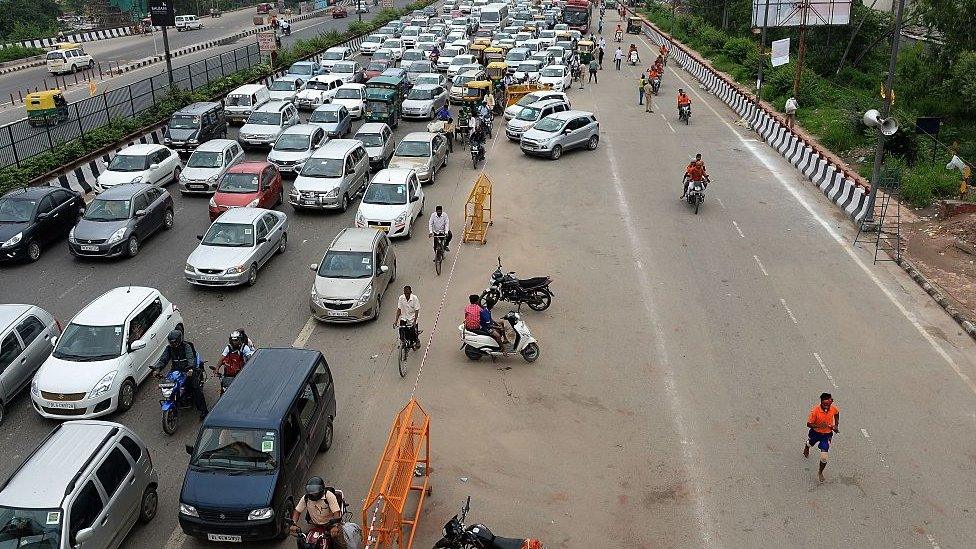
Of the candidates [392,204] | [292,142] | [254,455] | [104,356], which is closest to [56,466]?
[254,455]

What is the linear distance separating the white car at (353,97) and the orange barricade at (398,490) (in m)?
26.7

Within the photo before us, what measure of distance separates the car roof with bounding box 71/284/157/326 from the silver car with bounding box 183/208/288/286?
9.67 ft

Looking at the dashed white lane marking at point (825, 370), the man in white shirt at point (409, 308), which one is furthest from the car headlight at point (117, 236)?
the dashed white lane marking at point (825, 370)

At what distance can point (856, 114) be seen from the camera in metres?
29.9

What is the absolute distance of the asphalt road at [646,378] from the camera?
1055 centimetres

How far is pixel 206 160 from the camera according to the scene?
24.8 m

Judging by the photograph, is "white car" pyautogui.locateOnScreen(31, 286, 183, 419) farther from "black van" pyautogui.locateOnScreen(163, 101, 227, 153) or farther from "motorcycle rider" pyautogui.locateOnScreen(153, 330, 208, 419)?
"black van" pyautogui.locateOnScreen(163, 101, 227, 153)

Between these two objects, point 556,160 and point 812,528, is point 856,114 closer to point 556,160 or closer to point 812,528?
point 556,160

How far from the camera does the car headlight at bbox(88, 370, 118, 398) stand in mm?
12453

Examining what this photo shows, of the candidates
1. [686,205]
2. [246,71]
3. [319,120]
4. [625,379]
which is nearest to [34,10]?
[246,71]

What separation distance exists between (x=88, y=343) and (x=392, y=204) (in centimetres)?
953

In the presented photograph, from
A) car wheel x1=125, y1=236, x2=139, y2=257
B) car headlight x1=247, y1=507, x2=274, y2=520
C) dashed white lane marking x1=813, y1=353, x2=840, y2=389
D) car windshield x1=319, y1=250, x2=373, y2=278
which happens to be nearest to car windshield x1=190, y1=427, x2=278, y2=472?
car headlight x1=247, y1=507, x2=274, y2=520

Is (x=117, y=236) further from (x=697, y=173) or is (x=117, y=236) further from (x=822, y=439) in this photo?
(x=822, y=439)

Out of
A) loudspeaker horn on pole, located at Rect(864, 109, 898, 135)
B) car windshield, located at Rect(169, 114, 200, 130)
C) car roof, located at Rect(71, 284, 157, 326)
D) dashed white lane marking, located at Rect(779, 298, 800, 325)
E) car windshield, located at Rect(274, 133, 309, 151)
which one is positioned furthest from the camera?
car windshield, located at Rect(169, 114, 200, 130)
